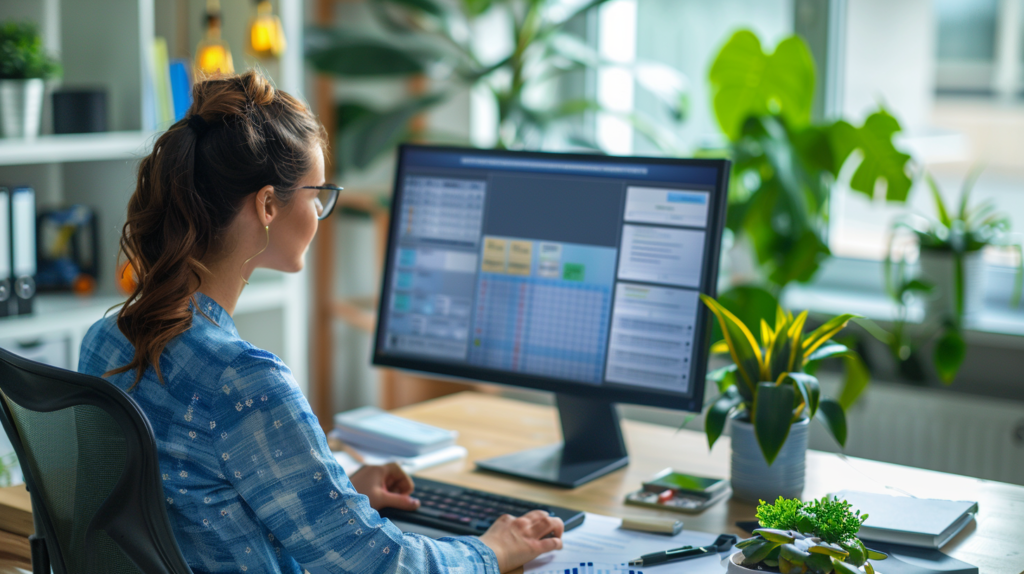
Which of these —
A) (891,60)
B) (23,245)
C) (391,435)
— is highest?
(891,60)

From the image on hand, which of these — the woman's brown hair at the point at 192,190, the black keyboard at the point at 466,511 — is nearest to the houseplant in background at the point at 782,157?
the black keyboard at the point at 466,511

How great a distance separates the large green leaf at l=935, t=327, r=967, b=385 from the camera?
2215 millimetres

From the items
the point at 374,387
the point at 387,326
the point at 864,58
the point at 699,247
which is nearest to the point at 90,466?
the point at 387,326

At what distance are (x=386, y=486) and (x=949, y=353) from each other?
1.48 meters

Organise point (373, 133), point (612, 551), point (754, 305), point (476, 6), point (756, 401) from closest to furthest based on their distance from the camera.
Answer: point (612, 551)
point (756, 401)
point (754, 305)
point (373, 133)
point (476, 6)

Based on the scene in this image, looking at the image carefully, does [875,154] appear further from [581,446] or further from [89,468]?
[89,468]

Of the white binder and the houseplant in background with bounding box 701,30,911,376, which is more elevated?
the houseplant in background with bounding box 701,30,911,376

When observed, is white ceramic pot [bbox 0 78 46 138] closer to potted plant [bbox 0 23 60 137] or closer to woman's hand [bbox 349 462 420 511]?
potted plant [bbox 0 23 60 137]

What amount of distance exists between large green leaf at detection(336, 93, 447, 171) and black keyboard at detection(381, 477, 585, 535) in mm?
1449

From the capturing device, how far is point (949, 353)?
2232 mm

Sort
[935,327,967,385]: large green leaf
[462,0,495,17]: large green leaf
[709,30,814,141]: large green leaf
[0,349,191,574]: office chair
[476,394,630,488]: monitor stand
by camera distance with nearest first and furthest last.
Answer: [0,349,191,574]: office chair
[476,394,630,488]: monitor stand
[935,327,967,385]: large green leaf
[709,30,814,141]: large green leaf
[462,0,495,17]: large green leaf

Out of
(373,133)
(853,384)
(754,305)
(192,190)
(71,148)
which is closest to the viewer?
(192,190)

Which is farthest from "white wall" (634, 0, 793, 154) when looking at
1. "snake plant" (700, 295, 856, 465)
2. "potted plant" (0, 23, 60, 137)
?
"potted plant" (0, 23, 60, 137)

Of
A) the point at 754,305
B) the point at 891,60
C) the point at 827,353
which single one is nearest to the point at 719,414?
the point at 827,353
